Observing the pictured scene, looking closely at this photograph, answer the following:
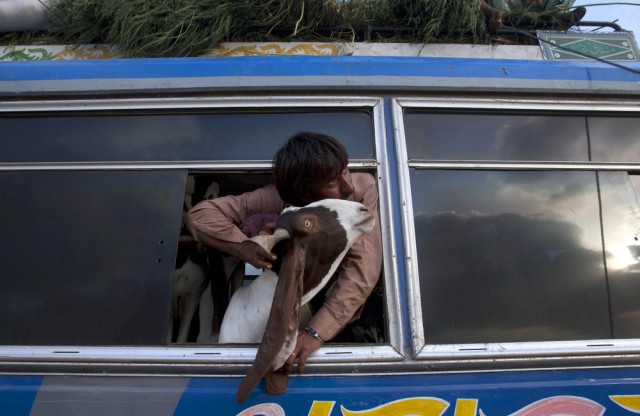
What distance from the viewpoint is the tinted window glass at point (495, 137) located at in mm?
1788

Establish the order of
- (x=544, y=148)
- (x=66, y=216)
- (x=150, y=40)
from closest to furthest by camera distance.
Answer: (x=66, y=216) < (x=544, y=148) < (x=150, y=40)

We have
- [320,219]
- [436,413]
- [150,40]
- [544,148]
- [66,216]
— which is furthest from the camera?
[150,40]

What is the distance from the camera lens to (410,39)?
3.29m

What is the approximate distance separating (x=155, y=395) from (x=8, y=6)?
338 centimetres

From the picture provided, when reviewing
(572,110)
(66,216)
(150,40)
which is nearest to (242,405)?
(66,216)

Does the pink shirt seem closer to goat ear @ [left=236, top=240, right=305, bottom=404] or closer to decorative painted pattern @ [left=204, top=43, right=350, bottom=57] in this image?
goat ear @ [left=236, top=240, right=305, bottom=404]

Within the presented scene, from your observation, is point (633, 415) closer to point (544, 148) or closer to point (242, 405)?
point (544, 148)

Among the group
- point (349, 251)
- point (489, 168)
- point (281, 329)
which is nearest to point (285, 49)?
point (489, 168)

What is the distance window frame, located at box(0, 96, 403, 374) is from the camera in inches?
57.6

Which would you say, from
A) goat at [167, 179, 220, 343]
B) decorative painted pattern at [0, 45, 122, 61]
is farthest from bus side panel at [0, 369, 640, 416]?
decorative painted pattern at [0, 45, 122, 61]

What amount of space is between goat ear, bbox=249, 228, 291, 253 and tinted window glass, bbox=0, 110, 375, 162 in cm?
46

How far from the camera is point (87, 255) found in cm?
164

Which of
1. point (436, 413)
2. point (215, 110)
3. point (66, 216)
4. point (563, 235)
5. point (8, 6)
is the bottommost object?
point (436, 413)

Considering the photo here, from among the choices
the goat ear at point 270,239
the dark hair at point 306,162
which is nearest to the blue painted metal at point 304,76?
the dark hair at point 306,162
